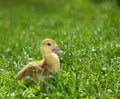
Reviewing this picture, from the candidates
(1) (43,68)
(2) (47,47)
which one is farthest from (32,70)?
(2) (47,47)

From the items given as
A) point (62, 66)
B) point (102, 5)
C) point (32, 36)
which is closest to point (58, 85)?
point (62, 66)

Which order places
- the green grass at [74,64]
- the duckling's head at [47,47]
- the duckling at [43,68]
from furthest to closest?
the duckling's head at [47,47]
the duckling at [43,68]
the green grass at [74,64]

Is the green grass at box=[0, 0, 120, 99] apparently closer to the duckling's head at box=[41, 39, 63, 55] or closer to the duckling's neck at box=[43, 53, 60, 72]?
the duckling's neck at box=[43, 53, 60, 72]

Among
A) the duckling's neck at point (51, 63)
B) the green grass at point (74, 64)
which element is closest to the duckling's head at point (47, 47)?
the duckling's neck at point (51, 63)

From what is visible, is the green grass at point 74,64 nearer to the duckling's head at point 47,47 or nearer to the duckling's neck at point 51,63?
the duckling's neck at point 51,63

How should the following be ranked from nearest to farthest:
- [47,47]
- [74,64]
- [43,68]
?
1. [43,68]
2. [47,47]
3. [74,64]

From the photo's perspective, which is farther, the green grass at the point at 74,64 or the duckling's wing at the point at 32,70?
the duckling's wing at the point at 32,70

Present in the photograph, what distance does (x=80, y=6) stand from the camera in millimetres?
20047

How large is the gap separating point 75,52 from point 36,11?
39.5 ft

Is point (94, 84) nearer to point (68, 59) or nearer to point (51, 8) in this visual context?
point (68, 59)

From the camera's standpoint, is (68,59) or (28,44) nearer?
(68,59)

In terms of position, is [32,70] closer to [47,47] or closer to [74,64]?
[47,47]

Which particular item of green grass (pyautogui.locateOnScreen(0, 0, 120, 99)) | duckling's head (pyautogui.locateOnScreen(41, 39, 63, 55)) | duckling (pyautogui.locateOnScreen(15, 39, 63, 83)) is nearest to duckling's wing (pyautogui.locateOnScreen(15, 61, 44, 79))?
duckling (pyautogui.locateOnScreen(15, 39, 63, 83))

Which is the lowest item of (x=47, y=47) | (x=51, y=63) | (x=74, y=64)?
(x=74, y=64)
